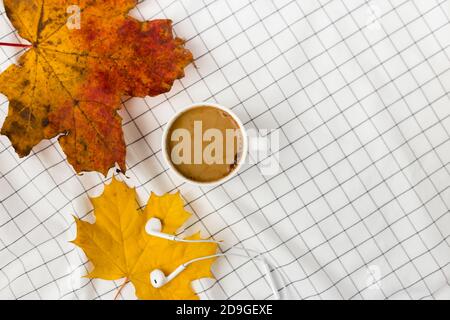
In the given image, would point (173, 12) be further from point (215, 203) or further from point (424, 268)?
point (424, 268)

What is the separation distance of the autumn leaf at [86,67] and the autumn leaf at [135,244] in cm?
12

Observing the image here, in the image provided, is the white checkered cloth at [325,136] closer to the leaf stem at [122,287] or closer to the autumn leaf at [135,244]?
the autumn leaf at [135,244]

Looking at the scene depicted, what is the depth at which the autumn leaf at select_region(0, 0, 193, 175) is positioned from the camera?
2.95 feet

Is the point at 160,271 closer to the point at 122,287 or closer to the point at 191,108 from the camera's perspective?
the point at 122,287

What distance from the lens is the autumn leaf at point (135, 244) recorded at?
95cm

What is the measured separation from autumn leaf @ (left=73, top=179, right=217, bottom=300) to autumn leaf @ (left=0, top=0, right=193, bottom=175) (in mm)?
115

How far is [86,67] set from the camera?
905 millimetres

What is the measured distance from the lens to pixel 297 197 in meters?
0.96

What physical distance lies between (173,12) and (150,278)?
52cm

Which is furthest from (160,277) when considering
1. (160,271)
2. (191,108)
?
(191,108)

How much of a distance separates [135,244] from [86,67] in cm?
35

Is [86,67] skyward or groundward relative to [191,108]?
skyward

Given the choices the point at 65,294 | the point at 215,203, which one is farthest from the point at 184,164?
the point at 65,294

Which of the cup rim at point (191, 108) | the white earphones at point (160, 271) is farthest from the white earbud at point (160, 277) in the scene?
the cup rim at point (191, 108)
